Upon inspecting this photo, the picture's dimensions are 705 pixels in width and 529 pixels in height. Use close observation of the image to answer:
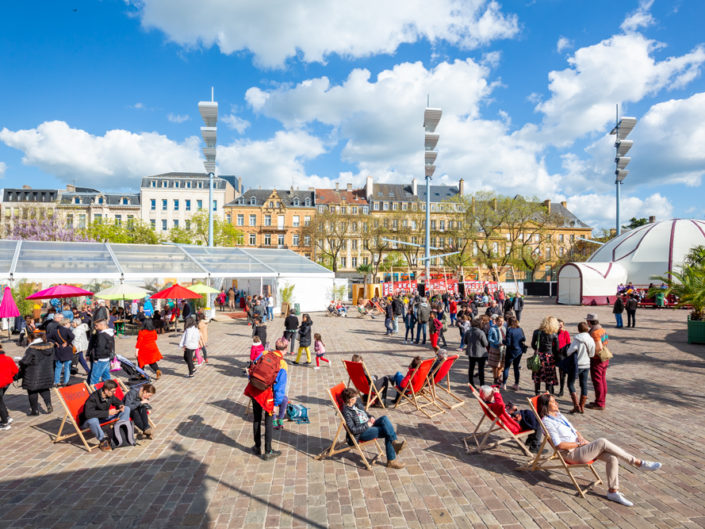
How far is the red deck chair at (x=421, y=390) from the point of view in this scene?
723 cm

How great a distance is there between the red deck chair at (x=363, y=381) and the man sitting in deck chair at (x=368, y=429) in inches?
66.4

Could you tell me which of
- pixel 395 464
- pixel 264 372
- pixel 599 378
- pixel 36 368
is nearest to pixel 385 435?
pixel 395 464

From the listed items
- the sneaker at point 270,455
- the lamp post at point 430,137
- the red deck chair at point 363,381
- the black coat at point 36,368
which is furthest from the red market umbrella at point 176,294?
the lamp post at point 430,137

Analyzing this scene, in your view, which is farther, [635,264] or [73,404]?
[635,264]

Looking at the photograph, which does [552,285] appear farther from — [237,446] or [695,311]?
[237,446]

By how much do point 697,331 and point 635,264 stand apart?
23.4 metres

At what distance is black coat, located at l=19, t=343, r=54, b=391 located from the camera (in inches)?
281

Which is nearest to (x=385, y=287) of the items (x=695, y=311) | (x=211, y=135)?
(x=211, y=135)

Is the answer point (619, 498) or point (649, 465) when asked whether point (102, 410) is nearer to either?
point (619, 498)

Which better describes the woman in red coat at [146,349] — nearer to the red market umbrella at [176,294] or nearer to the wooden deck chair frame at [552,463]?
the red market umbrella at [176,294]

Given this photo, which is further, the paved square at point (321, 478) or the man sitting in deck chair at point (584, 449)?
the man sitting in deck chair at point (584, 449)

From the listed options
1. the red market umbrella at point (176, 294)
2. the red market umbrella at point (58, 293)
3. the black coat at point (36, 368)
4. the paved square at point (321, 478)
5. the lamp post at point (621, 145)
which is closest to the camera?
the paved square at point (321, 478)

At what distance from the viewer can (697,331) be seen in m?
14.3

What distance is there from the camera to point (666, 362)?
1150 centimetres
